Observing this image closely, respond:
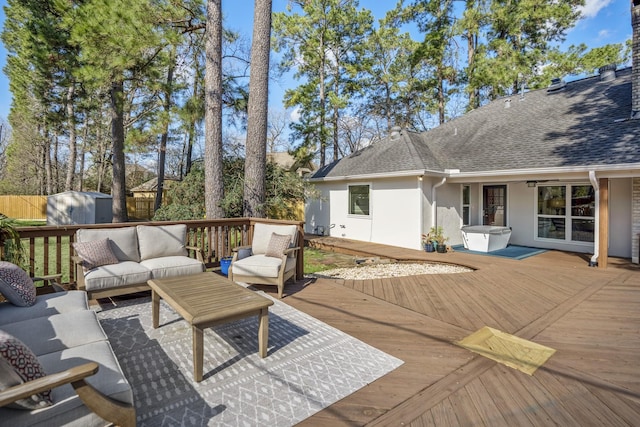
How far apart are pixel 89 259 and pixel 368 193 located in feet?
25.4

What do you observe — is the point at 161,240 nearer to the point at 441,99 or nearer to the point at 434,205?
the point at 434,205

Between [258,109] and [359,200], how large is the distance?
15.2 ft

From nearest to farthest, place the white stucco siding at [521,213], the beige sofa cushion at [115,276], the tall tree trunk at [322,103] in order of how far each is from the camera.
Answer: the beige sofa cushion at [115,276]
the white stucco siding at [521,213]
the tall tree trunk at [322,103]

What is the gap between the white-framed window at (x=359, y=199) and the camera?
33.9 feet

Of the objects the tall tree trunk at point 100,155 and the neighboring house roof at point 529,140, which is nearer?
the neighboring house roof at point 529,140

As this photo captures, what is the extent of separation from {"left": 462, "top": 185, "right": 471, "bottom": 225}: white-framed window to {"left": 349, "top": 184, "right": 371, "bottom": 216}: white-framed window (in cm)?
281

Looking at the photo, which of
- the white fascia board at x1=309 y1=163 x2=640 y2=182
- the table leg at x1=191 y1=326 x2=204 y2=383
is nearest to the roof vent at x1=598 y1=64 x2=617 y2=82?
the white fascia board at x1=309 y1=163 x2=640 y2=182

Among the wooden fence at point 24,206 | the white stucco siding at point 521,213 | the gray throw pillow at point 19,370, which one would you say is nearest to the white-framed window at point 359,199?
the white stucco siding at point 521,213

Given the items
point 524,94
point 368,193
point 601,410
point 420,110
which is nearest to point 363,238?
point 368,193

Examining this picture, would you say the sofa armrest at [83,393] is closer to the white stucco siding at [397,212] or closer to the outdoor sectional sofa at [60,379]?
the outdoor sectional sofa at [60,379]

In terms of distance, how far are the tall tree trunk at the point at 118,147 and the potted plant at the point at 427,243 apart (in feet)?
33.3

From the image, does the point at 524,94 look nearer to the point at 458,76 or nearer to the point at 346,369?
the point at 458,76

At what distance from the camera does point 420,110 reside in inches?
734

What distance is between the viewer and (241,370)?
8.96 feet
